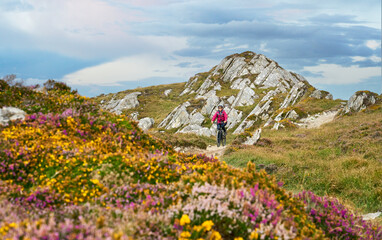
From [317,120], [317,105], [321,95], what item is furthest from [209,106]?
[317,120]

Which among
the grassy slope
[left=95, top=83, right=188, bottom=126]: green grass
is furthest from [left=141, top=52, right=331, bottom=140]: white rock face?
[left=95, top=83, right=188, bottom=126]: green grass

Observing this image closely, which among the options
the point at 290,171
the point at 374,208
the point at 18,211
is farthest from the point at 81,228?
the point at 290,171

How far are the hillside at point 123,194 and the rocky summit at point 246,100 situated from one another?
1806 centimetres

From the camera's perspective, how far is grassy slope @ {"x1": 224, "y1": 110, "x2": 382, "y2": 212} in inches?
468

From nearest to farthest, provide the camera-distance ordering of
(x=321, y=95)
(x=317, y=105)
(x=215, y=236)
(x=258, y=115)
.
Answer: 1. (x=215, y=236)
2. (x=317, y=105)
3. (x=258, y=115)
4. (x=321, y=95)

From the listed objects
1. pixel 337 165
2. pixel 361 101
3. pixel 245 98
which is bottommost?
pixel 337 165

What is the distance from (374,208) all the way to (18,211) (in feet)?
39.6

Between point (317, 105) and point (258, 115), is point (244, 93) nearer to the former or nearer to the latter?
point (258, 115)

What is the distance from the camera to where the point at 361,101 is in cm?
4222

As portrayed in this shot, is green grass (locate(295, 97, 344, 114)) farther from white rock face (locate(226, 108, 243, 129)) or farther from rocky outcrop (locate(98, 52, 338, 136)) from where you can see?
white rock face (locate(226, 108, 243, 129))

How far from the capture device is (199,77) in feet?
445

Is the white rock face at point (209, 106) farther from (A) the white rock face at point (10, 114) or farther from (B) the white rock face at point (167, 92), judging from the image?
(A) the white rock face at point (10, 114)

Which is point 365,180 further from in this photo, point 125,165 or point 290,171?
point 125,165

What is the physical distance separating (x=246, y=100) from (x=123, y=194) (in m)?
75.8
